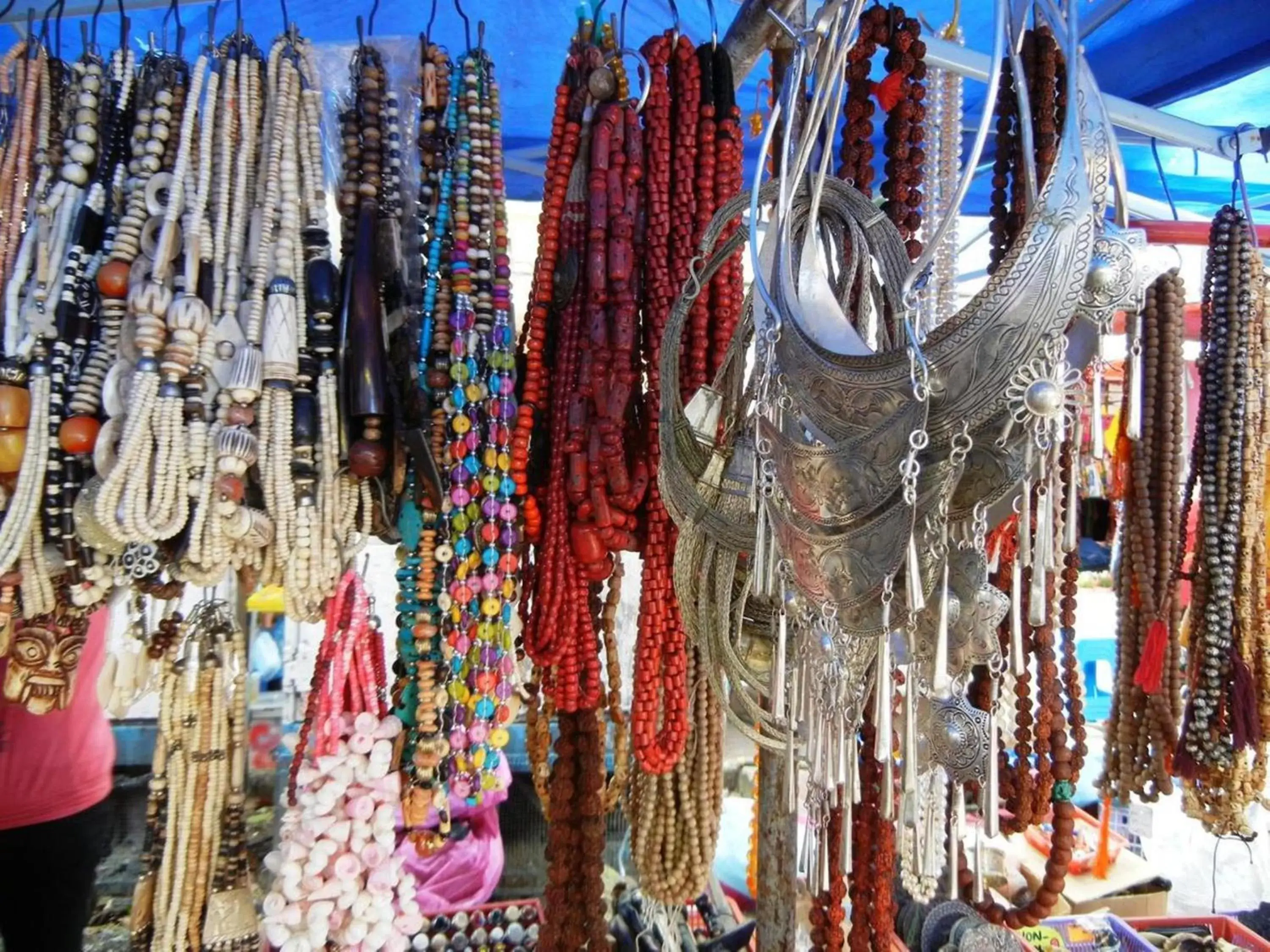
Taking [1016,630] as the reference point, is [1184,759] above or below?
below

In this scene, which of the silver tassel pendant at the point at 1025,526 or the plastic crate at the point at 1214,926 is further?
the plastic crate at the point at 1214,926

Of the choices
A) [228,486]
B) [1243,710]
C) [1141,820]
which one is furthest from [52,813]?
[1141,820]

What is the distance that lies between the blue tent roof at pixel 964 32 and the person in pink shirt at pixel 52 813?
122cm

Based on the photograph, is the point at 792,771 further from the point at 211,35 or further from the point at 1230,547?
the point at 211,35

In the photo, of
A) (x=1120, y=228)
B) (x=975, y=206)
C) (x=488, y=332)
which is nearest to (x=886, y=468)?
(x=1120, y=228)

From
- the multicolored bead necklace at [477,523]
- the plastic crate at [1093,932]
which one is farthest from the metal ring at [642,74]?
the plastic crate at [1093,932]

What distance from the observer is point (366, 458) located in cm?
106

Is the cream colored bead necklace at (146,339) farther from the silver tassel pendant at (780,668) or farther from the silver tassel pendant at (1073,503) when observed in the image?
the silver tassel pendant at (1073,503)

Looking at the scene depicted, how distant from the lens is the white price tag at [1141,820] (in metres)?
2.03

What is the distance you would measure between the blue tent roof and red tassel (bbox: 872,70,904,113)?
50 centimetres

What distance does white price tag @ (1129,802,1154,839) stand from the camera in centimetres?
203

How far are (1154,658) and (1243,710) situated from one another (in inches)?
5.9

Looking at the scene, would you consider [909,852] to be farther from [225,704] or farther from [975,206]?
[975,206]

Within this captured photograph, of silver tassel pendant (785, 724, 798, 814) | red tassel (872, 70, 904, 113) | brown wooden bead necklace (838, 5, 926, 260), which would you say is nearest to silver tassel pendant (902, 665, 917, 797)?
silver tassel pendant (785, 724, 798, 814)
